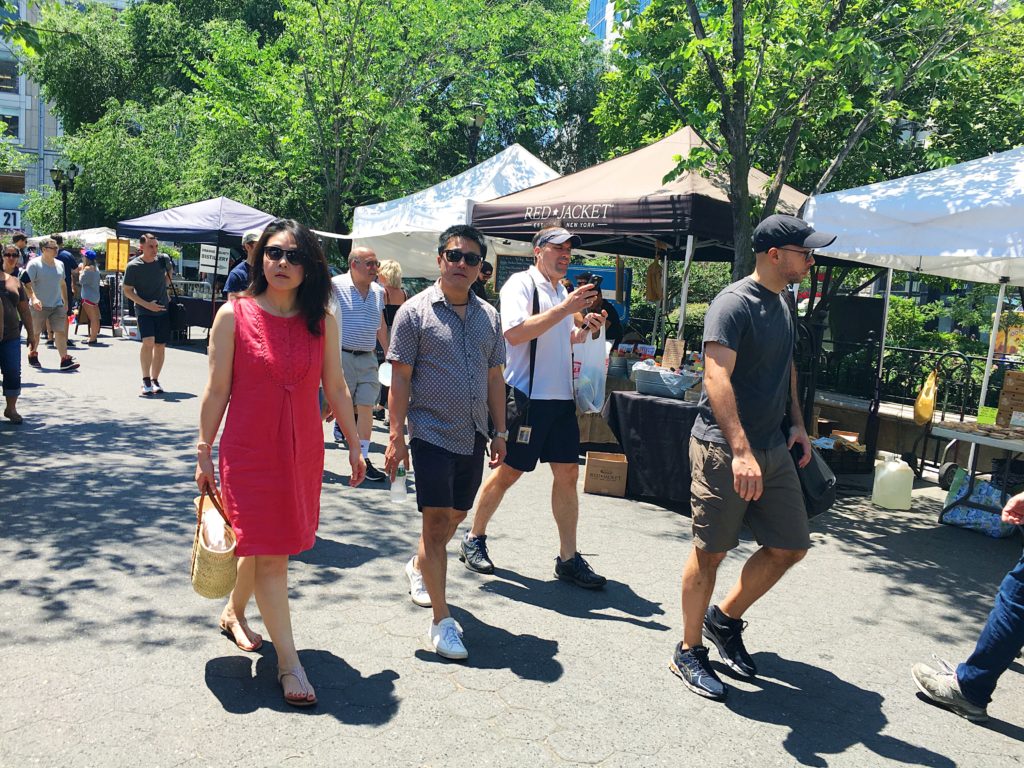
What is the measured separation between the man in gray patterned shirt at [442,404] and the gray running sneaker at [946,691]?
6.55ft

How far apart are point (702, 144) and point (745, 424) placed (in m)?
6.56

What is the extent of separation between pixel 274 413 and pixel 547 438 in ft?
6.16

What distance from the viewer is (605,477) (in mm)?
7184

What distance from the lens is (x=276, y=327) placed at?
3.31m

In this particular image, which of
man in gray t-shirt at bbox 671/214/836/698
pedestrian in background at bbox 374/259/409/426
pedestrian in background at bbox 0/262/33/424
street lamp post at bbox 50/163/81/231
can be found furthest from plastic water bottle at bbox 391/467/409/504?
street lamp post at bbox 50/163/81/231

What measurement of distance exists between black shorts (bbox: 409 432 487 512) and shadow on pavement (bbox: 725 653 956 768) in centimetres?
141

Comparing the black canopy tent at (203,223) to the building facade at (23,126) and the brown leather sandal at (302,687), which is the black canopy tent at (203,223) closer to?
the brown leather sandal at (302,687)

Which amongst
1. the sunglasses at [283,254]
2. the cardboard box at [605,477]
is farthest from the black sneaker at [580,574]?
the sunglasses at [283,254]

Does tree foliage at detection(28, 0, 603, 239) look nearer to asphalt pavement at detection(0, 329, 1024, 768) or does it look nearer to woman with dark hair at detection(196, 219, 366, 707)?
asphalt pavement at detection(0, 329, 1024, 768)

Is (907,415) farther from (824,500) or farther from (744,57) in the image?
(824,500)

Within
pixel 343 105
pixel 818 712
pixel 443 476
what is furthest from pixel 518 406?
pixel 343 105

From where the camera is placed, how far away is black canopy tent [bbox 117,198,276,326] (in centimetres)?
1555

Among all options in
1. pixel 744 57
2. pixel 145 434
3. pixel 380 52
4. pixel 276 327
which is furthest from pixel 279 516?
pixel 380 52

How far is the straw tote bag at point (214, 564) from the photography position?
331 centimetres
